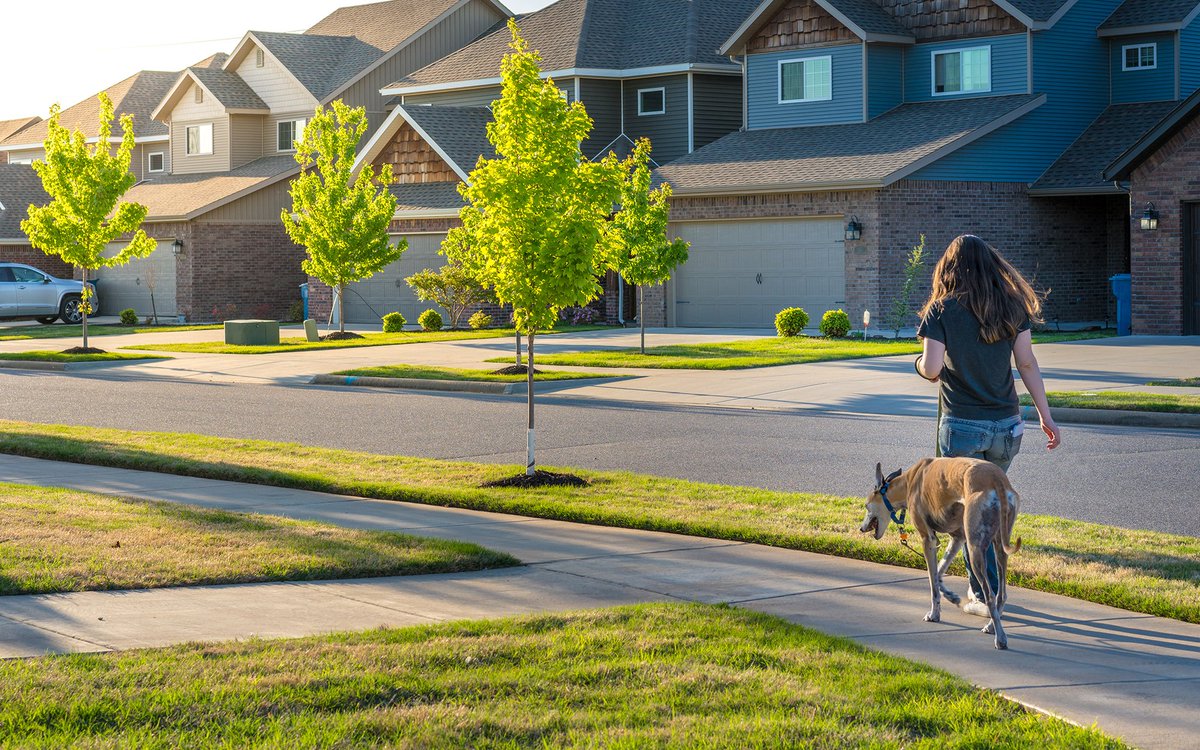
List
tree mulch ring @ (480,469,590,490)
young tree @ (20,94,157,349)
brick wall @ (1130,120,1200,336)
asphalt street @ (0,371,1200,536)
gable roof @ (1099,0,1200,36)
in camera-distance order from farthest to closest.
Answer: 1. gable roof @ (1099,0,1200,36)
2. young tree @ (20,94,157,349)
3. brick wall @ (1130,120,1200,336)
4. tree mulch ring @ (480,469,590,490)
5. asphalt street @ (0,371,1200,536)

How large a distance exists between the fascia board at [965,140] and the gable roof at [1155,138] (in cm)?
327

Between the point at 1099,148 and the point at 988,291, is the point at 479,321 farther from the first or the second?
the point at 988,291

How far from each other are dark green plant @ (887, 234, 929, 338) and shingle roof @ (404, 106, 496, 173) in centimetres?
1231

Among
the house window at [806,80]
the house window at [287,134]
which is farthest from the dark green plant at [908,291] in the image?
the house window at [287,134]

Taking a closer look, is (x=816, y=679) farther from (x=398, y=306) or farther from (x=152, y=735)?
(x=398, y=306)

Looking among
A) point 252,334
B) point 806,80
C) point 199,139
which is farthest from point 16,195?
point 806,80

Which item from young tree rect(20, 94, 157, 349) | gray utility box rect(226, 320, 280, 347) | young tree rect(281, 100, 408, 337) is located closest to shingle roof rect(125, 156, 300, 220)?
young tree rect(281, 100, 408, 337)

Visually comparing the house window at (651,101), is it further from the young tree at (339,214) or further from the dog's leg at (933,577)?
the dog's leg at (933,577)

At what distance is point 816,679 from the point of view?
5957mm

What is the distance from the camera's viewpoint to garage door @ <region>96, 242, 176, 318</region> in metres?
44.9

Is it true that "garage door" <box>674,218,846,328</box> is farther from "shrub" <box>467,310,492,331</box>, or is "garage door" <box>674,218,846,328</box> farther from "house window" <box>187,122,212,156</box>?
"house window" <box>187,122,212,156</box>

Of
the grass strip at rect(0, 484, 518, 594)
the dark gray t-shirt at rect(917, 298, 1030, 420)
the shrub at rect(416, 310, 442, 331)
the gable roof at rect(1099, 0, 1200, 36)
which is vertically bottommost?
the grass strip at rect(0, 484, 518, 594)

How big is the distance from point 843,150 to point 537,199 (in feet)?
71.1

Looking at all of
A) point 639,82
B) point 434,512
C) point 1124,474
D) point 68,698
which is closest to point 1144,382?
point 1124,474
